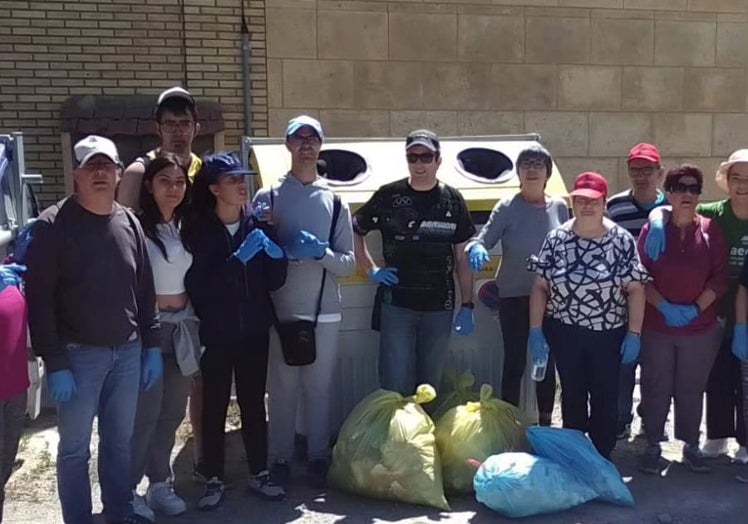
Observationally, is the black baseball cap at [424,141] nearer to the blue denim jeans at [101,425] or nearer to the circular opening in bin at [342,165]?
the circular opening in bin at [342,165]

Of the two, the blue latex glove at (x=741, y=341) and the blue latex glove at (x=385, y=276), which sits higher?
the blue latex glove at (x=385, y=276)

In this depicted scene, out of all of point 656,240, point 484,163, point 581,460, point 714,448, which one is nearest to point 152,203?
point 484,163

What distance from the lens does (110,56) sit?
7.02 m

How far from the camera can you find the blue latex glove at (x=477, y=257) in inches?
155

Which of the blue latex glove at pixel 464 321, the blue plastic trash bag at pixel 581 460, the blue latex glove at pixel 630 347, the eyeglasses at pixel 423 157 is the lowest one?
the blue plastic trash bag at pixel 581 460

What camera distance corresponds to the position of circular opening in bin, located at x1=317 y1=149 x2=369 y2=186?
456 cm

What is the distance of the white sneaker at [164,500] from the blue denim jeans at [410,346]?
116 centimetres

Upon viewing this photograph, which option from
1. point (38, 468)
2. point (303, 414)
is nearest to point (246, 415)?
point (303, 414)

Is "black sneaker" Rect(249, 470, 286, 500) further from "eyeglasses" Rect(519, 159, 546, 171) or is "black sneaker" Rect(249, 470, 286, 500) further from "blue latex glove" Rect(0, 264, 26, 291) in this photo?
"eyeglasses" Rect(519, 159, 546, 171)

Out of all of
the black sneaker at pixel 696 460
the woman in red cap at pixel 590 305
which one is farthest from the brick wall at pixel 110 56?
the black sneaker at pixel 696 460

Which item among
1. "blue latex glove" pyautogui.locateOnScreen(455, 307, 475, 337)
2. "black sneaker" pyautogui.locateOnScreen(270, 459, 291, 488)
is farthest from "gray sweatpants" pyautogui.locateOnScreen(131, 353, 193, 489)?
"blue latex glove" pyautogui.locateOnScreen(455, 307, 475, 337)

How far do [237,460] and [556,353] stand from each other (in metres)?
1.81

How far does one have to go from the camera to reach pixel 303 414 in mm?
4180

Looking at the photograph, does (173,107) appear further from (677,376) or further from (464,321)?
(677,376)
